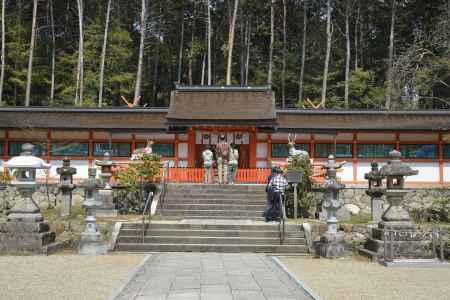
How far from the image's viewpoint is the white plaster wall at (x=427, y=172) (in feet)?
76.5

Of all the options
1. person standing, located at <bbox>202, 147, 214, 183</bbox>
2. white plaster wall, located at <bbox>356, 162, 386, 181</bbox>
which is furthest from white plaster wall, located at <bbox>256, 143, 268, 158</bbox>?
white plaster wall, located at <bbox>356, 162, 386, 181</bbox>

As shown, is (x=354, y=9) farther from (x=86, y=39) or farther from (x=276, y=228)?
(x=276, y=228)

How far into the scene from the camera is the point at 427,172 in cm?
2336

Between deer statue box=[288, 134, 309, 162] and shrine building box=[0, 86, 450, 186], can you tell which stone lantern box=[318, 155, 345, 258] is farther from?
shrine building box=[0, 86, 450, 186]

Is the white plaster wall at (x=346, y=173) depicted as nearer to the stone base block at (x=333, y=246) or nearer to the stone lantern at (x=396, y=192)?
the stone lantern at (x=396, y=192)

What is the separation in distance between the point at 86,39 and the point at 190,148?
20.9 m

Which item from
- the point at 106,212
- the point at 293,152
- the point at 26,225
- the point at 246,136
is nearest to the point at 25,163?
the point at 26,225

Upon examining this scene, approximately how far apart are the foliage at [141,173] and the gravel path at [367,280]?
309 inches

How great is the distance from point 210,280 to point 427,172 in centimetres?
1715

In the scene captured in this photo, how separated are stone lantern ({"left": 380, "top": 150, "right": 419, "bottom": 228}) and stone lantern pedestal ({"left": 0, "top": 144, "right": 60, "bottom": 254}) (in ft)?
27.8

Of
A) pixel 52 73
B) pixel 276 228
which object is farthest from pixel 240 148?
pixel 52 73

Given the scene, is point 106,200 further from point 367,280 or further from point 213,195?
point 367,280

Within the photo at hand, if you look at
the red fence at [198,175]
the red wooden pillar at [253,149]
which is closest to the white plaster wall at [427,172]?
the red wooden pillar at [253,149]

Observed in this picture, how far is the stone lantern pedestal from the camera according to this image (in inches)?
493
